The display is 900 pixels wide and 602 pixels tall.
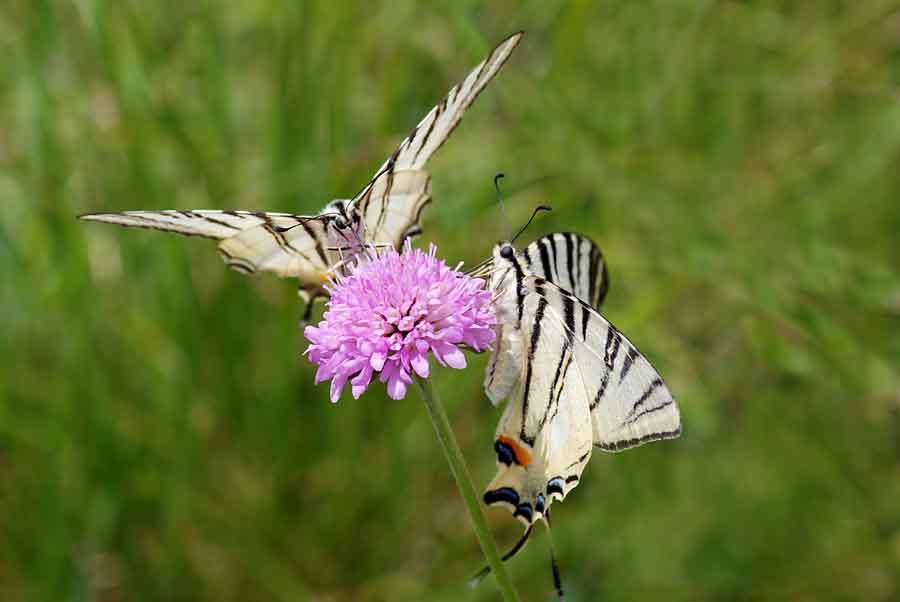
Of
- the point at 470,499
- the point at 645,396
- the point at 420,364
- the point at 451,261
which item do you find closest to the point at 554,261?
the point at 645,396

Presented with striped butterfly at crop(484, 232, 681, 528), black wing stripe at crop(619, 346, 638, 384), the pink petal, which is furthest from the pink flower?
black wing stripe at crop(619, 346, 638, 384)

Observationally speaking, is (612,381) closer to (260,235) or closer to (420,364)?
(420,364)

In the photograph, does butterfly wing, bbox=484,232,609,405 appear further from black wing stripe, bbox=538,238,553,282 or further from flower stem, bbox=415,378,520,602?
flower stem, bbox=415,378,520,602

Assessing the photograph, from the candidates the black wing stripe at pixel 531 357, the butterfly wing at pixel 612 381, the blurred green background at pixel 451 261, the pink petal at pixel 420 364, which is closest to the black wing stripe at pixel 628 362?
the butterfly wing at pixel 612 381

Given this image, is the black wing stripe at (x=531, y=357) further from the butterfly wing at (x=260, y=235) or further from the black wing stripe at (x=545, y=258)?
the butterfly wing at (x=260, y=235)

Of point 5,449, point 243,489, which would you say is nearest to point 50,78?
point 5,449

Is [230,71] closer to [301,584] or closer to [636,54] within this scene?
[636,54]

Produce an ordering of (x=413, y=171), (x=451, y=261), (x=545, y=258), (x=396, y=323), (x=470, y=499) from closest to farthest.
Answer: (x=470, y=499) < (x=396, y=323) < (x=545, y=258) < (x=413, y=171) < (x=451, y=261)

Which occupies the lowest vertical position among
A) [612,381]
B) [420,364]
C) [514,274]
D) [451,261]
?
[612,381]
